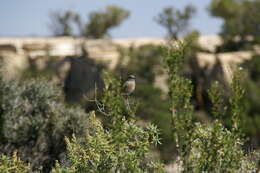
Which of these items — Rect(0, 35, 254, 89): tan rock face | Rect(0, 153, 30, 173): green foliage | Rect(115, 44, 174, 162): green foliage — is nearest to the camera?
Rect(0, 153, 30, 173): green foliage

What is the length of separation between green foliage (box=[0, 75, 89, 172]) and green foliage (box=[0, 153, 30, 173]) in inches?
206

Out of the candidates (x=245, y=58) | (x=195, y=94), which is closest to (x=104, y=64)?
(x=195, y=94)

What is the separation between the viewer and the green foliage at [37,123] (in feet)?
42.7

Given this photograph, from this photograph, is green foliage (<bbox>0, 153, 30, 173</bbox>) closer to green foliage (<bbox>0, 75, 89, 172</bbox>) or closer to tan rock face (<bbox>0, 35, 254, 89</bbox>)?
green foliage (<bbox>0, 75, 89, 172</bbox>)

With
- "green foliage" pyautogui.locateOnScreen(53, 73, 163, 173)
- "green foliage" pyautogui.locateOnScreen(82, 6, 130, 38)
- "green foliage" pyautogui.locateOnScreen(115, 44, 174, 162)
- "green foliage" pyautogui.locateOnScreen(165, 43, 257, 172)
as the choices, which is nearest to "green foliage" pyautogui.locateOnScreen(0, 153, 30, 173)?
"green foliage" pyautogui.locateOnScreen(53, 73, 163, 173)

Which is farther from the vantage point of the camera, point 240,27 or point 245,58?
point 240,27

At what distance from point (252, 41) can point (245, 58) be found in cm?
902

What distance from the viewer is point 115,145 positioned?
6.75m

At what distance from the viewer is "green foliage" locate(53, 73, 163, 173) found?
6680 millimetres

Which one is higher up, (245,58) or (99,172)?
(99,172)

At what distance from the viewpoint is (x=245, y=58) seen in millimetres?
41500

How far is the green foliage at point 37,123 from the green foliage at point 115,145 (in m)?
5.68

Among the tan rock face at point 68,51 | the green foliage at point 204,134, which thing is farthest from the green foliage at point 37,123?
the tan rock face at point 68,51

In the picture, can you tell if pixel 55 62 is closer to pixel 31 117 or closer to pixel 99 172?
pixel 31 117
